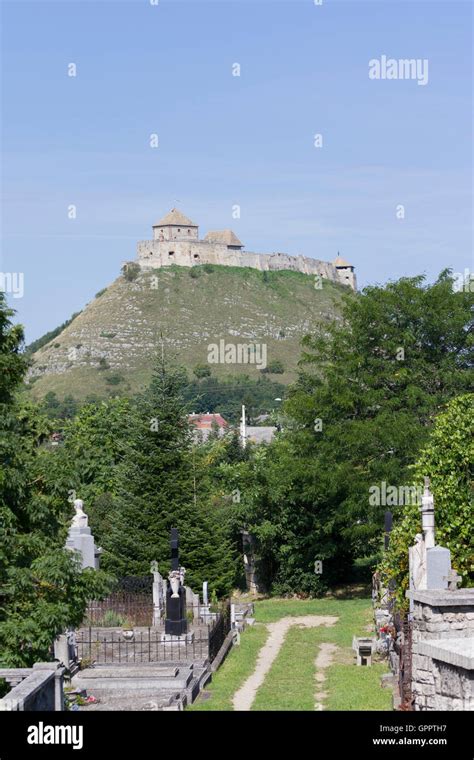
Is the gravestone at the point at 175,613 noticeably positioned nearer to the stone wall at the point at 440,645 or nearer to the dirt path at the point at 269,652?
the dirt path at the point at 269,652

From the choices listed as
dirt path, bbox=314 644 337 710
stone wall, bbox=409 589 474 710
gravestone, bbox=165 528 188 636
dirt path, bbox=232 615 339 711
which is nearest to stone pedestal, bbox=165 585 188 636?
gravestone, bbox=165 528 188 636

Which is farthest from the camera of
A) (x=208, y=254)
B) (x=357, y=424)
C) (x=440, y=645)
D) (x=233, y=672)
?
(x=208, y=254)

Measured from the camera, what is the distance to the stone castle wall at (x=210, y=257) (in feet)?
534

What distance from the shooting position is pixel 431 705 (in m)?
11.1

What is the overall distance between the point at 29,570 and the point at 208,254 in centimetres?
15465

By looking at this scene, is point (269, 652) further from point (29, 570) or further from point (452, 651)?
point (452, 651)

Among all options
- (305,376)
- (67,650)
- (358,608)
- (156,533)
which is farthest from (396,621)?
(305,376)

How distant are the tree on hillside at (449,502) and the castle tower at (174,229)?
15231 cm

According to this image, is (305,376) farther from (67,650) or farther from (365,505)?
(67,650)

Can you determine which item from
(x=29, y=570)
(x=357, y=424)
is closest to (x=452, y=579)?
(x=29, y=570)

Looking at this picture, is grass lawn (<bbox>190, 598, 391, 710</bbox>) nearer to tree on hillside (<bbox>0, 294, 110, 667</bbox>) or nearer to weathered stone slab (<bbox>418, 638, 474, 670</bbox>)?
tree on hillside (<bbox>0, 294, 110, 667</bbox>)

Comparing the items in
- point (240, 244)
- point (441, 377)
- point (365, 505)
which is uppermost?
point (240, 244)

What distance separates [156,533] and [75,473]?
16810 mm

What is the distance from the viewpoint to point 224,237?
17738cm
